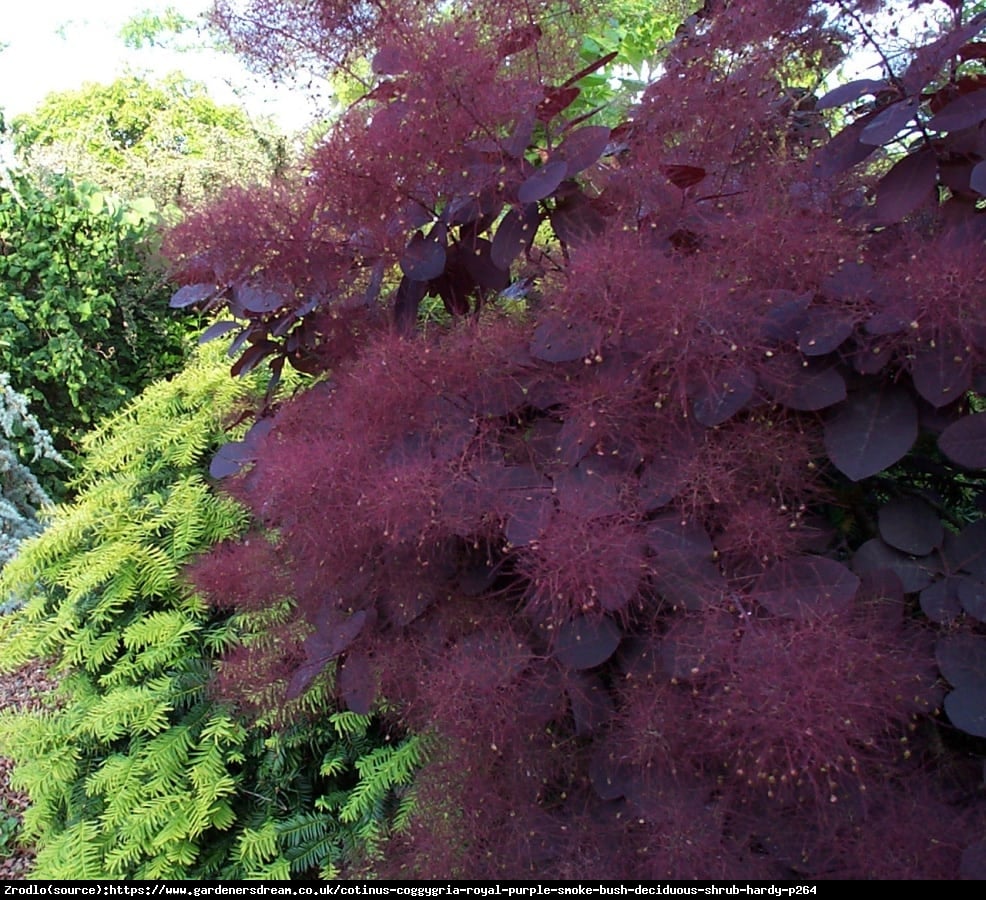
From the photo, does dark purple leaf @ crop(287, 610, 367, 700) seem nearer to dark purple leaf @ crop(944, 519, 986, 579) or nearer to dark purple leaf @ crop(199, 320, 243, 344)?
dark purple leaf @ crop(199, 320, 243, 344)

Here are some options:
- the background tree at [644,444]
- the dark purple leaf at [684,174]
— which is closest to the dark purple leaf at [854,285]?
the background tree at [644,444]

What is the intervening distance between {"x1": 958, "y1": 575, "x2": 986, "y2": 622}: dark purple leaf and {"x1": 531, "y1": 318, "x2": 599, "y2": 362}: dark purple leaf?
0.50 m

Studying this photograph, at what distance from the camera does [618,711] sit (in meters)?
1.05

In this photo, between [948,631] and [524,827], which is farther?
[524,827]

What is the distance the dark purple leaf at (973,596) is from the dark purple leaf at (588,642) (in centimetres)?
39

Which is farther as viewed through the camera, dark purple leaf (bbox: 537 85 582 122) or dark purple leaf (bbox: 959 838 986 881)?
dark purple leaf (bbox: 537 85 582 122)

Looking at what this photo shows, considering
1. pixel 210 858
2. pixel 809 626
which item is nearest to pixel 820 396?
pixel 809 626

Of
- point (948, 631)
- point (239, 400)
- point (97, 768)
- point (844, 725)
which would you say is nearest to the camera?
point (844, 725)

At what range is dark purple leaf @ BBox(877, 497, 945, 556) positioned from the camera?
1018mm

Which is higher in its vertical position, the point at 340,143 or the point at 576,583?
the point at 340,143

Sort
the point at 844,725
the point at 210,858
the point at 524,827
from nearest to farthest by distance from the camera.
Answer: the point at 844,725 < the point at 524,827 < the point at 210,858

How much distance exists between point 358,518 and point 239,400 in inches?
48.4

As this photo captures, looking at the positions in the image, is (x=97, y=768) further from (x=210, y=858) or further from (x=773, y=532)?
(x=773, y=532)

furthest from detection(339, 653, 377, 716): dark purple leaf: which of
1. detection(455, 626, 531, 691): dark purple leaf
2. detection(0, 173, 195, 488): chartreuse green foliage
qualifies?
detection(0, 173, 195, 488): chartreuse green foliage
